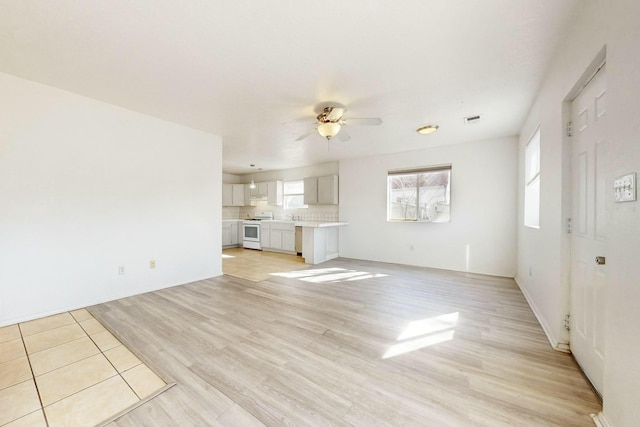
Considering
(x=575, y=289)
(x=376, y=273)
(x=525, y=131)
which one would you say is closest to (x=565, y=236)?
Answer: (x=575, y=289)

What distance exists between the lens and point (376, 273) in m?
4.50

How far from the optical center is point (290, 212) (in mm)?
7418

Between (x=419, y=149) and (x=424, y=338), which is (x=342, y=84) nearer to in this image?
(x=424, y=338)

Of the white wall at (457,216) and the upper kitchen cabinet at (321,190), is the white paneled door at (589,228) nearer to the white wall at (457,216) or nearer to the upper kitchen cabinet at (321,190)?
the white wall at (457,216)

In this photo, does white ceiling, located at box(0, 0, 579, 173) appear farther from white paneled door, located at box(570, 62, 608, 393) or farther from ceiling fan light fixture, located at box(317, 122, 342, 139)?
white paneled door, located at box(570, 62, 608, 393)

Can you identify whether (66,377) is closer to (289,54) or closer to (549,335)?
(289,54)

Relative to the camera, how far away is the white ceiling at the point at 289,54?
5.31 ft

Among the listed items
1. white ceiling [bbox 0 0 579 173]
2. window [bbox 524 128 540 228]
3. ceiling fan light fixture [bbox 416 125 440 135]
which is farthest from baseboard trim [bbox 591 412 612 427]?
ceiling fan light fixture [bbox 416 125 440 135]

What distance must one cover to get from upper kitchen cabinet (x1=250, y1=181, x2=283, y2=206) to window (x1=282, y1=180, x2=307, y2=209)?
168mm

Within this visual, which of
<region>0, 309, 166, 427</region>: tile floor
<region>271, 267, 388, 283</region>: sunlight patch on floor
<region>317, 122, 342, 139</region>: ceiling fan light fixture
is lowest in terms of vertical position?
<region>0, 309, 166, 427</region>: tile floor

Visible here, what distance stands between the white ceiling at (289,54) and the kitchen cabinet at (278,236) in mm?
3669

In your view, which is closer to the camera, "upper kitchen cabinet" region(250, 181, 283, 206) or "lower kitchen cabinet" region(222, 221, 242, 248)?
"upper kitchen cabinet" region(250, 181, 283, 206)

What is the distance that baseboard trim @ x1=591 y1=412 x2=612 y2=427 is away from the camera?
1216 mm

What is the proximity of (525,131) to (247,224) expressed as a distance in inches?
265
